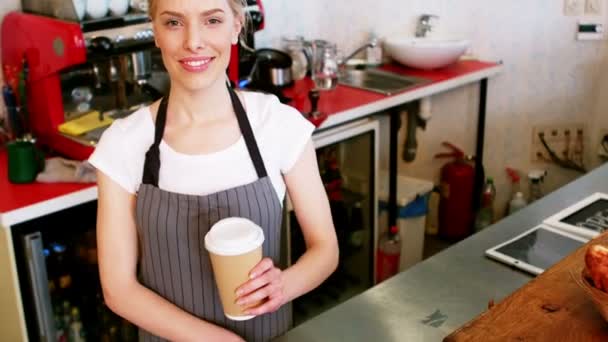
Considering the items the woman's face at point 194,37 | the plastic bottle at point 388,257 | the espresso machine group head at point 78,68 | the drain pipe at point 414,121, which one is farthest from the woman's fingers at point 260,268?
the drain pipe at point 414,121

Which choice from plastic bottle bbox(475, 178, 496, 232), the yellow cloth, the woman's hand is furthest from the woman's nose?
plastic bottle bbox(475, 178, 496, 232)

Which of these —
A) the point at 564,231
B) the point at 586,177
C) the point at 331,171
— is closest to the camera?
the point at 564,231

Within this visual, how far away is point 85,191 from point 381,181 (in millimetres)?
1777

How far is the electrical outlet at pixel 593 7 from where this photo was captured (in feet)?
11.1

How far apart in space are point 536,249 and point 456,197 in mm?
2169

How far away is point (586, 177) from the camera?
6.61 ft

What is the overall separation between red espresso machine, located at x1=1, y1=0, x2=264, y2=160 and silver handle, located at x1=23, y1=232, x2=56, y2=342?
34cm

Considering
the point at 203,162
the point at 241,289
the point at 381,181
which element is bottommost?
the point at 381,181

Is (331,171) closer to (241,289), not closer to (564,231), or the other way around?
(564,231)

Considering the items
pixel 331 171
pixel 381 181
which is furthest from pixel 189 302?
pixel 381 181

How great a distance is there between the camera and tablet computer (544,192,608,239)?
167cm

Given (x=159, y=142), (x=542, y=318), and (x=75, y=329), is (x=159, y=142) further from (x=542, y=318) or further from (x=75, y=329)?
(x=75, y=329)

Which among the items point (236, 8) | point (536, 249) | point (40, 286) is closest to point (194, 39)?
point (236, 8)

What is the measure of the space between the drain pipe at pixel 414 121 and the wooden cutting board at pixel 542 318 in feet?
8.36
